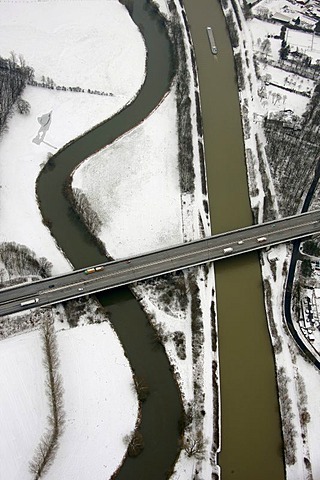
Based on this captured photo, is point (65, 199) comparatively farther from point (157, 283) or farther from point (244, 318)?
point (244, 318)

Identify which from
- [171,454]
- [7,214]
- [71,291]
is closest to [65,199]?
[7,214]

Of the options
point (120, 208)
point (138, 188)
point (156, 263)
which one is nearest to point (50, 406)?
point (156, 263)

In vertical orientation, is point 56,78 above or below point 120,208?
above

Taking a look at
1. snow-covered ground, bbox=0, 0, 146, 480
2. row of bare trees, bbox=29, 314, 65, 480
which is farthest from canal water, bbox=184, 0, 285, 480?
row of bare trees, bbox=29, 314, 65, 480

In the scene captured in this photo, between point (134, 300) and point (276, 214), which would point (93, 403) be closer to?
point (134, 300)

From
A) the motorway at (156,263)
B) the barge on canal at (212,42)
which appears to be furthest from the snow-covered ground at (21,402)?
the barge on canal at (212,42)
